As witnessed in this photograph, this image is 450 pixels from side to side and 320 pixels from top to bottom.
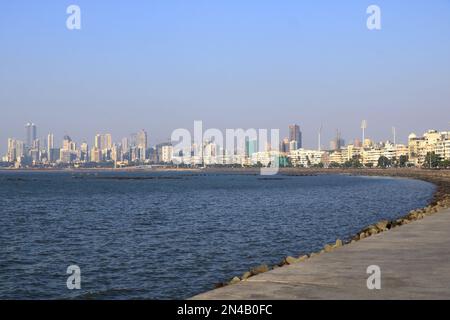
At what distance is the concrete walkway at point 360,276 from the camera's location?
28.8 ft

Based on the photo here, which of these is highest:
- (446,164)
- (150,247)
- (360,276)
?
(446,164)

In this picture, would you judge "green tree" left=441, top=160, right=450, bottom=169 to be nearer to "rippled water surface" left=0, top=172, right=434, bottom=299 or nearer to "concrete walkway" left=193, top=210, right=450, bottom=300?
"rippled water surface" left=0, top=172, right=434, bottom=299

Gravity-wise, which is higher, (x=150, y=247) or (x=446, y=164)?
(x=446, y=164)

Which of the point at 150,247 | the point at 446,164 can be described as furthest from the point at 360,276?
the point at 446,164

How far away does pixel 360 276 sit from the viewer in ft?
33.6

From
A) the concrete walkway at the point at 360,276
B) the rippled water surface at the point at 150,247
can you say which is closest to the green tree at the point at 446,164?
the rippled water surface at the point at 150,247

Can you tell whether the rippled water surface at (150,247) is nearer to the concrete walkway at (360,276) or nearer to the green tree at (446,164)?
the concrete walkway at (360,276)

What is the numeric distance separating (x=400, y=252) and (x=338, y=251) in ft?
4.58

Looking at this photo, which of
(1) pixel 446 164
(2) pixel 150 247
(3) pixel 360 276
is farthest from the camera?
(1) pixel 446 164

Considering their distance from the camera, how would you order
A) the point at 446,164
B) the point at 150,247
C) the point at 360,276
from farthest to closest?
the point at 446,164
the point at 150,247
the point at 360,276

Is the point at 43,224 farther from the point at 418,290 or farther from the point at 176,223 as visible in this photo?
the point at 418,290

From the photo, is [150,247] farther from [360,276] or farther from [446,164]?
[446,164]

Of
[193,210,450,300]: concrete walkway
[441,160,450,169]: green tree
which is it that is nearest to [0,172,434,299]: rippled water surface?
[193,210,450,300]: concrete walkway
